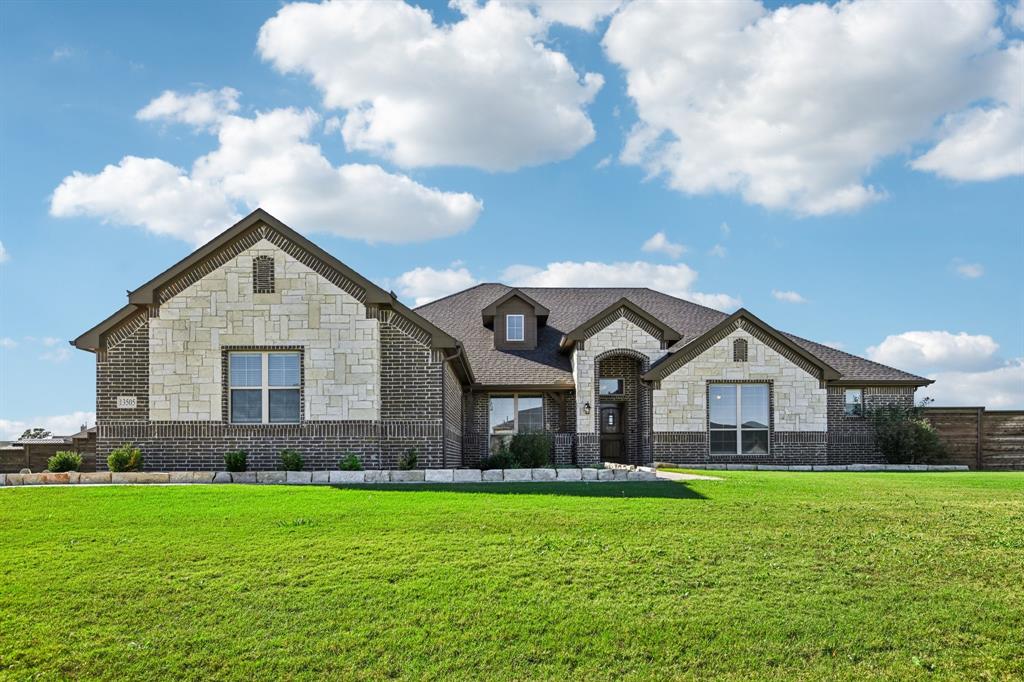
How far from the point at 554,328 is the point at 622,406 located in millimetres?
4525

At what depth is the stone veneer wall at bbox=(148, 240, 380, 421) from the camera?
Answer: 2034cm

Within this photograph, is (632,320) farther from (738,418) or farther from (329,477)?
(329,477)

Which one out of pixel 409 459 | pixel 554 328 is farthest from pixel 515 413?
pixel 409 459

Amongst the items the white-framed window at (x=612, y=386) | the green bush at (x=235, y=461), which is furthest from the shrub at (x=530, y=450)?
the green bush at (x=235, y=461)

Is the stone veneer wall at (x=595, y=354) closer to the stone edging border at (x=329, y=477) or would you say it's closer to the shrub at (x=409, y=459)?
the shrub at (x=409, y=459)

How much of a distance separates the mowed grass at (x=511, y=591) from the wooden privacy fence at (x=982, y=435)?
1587cm

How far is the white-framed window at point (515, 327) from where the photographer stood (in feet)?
102

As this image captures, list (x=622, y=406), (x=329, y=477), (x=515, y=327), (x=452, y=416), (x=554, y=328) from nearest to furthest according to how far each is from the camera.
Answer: (x=329, y=477) < (x=452, y=416) < (x=622, y=406) < (x=515, y=327) < (x=554, y=328)

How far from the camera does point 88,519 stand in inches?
521

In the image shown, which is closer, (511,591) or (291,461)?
(511,591)

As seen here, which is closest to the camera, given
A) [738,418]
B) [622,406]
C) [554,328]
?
[738,418]

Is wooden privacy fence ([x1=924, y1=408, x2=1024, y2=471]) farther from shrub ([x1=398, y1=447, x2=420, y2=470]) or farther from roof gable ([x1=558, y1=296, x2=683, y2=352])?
shrub ([x1=398, y1=447, x2=420, y2=470])

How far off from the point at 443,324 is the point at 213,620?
23551mm

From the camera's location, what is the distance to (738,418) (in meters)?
27.7
